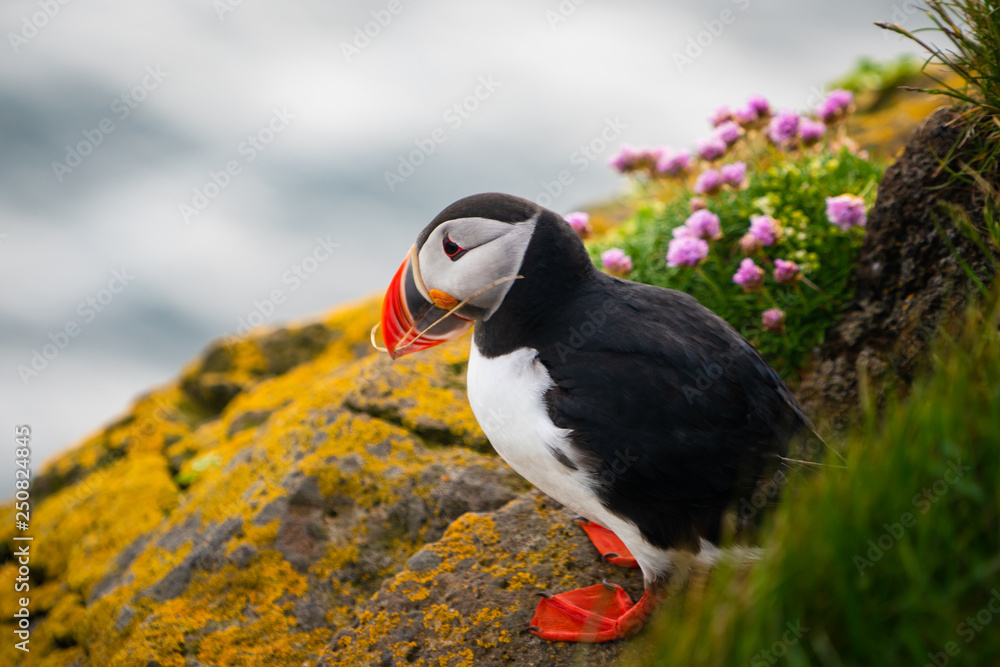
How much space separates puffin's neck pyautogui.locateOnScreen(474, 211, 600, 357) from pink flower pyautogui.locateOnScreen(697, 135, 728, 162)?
2422mm

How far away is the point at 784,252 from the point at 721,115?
154cm

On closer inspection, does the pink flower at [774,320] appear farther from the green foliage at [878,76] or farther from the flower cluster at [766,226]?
the green foliage at [878,76]

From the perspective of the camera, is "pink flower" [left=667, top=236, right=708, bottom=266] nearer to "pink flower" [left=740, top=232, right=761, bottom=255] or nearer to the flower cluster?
the flower cluster

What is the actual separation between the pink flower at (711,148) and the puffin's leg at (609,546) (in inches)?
117

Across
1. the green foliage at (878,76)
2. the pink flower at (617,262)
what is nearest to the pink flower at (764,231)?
the pink flower at (617,262)

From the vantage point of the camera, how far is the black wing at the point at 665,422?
2.95m

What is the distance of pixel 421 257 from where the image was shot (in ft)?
11.4

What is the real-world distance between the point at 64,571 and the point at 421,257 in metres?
4.15

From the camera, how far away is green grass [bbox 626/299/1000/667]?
67.5 inches

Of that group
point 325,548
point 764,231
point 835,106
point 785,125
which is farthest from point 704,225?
point 325,548

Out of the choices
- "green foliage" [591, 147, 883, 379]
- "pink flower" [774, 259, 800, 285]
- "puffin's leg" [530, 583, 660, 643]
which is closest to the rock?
"green foliage" [591, 147, 883, 379]

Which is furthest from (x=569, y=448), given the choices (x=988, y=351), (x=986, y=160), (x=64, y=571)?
(x=64, y=571)

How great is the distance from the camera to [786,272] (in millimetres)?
4406

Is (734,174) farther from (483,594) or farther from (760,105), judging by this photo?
(483,594)
